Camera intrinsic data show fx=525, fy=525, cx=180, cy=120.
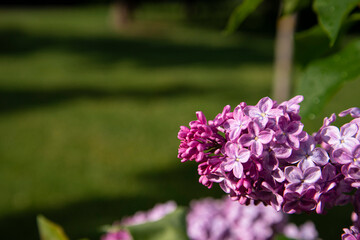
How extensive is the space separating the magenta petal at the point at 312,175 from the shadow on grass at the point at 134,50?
13.9 metres

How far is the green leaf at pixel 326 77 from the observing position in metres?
1.12

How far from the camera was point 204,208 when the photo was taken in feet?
8.74

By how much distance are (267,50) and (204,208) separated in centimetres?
1635

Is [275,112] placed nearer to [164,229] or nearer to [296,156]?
[296,156]

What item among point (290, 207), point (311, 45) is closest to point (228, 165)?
point (290, 207)

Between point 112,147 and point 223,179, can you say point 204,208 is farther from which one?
point 112,147

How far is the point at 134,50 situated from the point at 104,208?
11.3 meters

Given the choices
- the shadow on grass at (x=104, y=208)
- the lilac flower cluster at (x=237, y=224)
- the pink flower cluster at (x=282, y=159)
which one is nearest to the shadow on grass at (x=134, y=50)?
the shadow on grass at (x=104, y=208)

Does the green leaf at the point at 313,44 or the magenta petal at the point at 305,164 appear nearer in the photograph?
the magenta petal at the point at 305,164

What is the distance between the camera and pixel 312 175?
2.58 feet

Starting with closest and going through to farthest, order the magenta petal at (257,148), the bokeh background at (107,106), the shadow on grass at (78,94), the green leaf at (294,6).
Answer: the magenta petal at (257,148)
the green leaf at (294,6)
the bokeh background at (107,106)
the shadow on grass at (78,94)

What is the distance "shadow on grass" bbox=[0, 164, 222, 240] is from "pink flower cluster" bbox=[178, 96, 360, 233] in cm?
426

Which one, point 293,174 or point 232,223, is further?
point 232,223

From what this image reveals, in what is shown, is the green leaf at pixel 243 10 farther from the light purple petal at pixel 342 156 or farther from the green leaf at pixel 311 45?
the light purple petal at pixel 342 156
